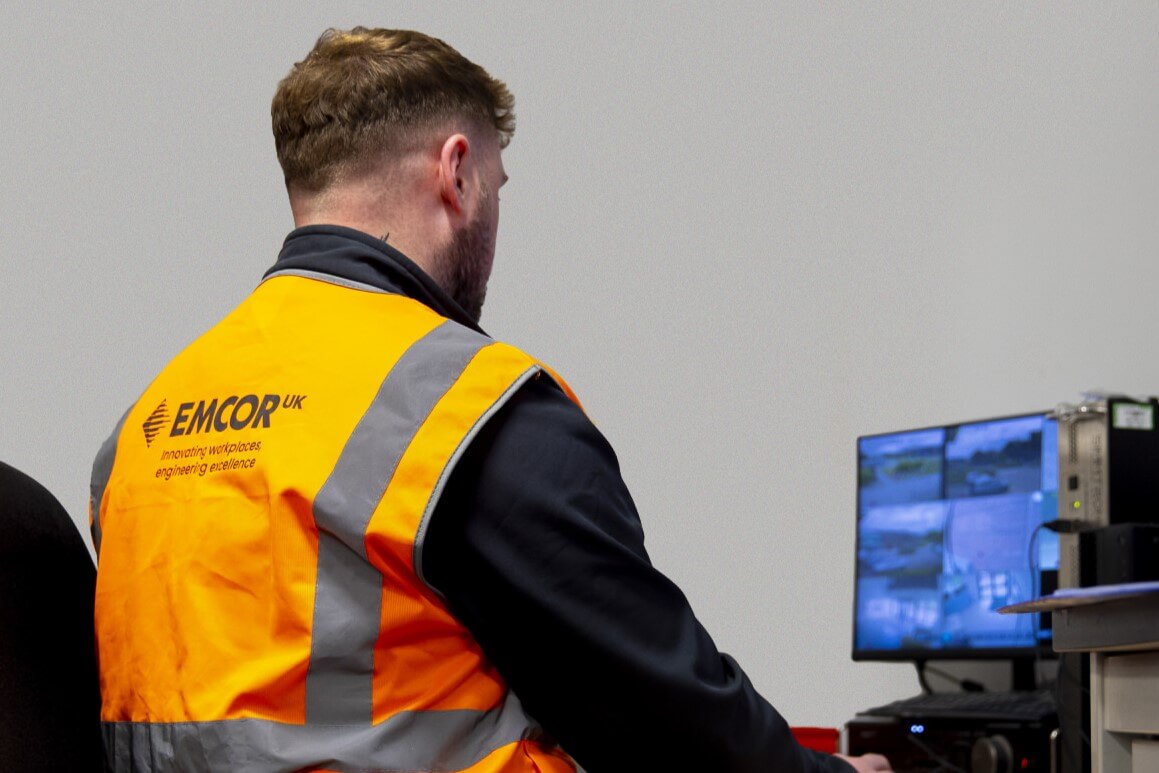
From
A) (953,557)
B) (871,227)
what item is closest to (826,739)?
(953,557)

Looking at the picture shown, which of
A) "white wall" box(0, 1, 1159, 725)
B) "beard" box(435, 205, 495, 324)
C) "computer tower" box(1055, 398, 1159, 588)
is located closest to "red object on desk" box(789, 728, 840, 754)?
"white wall" box(0, 1, 1159, 725)

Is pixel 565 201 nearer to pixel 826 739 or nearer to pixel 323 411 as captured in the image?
pixel 826 739

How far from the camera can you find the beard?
140cm

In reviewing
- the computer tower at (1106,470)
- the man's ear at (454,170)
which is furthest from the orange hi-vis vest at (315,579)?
the computer tower at (1106,470)

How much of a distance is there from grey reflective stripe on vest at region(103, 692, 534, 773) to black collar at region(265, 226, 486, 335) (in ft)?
1.20

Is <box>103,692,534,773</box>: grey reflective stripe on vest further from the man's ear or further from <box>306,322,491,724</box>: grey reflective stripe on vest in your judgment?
the man's ear

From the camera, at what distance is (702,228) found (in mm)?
3410

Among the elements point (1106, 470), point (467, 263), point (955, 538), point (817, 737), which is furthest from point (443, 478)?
point (955, 538)

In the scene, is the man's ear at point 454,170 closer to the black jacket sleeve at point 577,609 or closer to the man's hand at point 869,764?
the black jacket sleeve at point 577,609

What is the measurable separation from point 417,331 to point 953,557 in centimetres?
173

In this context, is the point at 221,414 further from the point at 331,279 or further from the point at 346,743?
the point at 346,743

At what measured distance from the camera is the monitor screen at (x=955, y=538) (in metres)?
2.43

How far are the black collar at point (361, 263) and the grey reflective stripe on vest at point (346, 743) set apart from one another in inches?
14.5

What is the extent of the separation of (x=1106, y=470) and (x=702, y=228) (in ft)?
5.59
